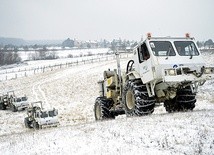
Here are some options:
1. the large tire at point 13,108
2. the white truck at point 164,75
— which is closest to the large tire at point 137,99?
the white truck at point 164,75

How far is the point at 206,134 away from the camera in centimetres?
891

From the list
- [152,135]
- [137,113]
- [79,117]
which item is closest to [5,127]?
[79,117]

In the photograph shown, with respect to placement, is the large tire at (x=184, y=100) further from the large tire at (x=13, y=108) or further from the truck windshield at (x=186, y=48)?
the large tire at (x=13, y=108)

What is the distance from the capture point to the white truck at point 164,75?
44.7 ft

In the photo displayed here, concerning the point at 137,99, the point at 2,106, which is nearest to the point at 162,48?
the point at 137,99

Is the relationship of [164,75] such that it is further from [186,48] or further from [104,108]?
[104,108]

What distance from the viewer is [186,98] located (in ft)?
50.0

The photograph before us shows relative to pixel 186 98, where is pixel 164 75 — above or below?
above

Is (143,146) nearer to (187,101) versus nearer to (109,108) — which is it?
(187,101)

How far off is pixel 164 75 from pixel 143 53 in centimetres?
203

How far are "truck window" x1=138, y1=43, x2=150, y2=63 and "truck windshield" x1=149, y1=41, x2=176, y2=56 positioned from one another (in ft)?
1.28

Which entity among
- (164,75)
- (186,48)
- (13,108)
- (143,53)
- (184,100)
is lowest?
(13,108)

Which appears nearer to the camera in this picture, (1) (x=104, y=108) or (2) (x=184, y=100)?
(2) (x=184, y=100)

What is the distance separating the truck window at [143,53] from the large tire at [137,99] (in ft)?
3.34
